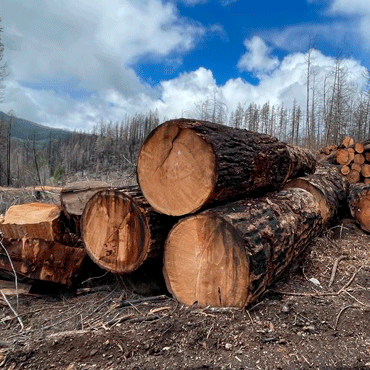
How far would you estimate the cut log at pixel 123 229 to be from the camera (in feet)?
A: 8.79

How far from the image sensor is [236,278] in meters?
2.37

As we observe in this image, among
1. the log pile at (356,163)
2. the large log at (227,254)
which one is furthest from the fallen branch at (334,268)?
the log pile at (356,163)

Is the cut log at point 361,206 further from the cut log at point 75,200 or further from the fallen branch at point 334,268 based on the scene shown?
the cut log at point 75,200

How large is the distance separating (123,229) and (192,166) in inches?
33.7

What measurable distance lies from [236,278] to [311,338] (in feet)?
2.16

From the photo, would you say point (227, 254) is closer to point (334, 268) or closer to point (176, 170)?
point (176, 170)

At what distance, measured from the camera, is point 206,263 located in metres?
2.50

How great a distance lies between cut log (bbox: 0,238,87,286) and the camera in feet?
9.55

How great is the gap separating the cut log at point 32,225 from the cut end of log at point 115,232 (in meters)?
0.49

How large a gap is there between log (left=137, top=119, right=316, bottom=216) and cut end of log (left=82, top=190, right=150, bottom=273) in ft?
0.72

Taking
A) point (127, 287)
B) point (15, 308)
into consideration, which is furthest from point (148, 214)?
point (15, 308)

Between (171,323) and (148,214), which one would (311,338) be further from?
(148,214)

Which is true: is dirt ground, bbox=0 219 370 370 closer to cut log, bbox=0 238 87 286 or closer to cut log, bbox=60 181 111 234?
cut log, bbox=0 238 87 286

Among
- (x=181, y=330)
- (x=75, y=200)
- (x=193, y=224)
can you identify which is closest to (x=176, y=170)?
(x=193, y=224)
